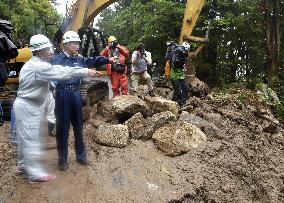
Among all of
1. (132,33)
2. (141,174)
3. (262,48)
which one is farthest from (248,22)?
(141,174)

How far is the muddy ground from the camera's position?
16.6 ft

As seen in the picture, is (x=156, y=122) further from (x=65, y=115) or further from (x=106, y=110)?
(x=65, y=115)

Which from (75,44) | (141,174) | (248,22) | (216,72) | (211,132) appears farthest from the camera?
(216,72)

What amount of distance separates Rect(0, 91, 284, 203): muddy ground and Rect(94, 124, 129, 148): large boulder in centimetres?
9

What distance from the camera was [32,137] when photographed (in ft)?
16.1

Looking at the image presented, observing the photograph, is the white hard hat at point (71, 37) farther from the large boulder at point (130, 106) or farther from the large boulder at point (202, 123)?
the large boulder at point (202, 123)

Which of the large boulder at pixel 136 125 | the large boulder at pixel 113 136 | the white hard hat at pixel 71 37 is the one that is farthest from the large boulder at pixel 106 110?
the white hard hat at pixel 71 37

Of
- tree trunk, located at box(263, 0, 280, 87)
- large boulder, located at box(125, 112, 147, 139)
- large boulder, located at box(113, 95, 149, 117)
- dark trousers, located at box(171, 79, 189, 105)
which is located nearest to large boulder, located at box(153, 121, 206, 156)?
large boulder, located at box(125, 112, 147, 139)

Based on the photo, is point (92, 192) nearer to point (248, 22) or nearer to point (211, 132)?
point (211, 132)

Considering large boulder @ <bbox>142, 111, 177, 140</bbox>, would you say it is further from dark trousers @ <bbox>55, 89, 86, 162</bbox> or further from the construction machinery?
the construction machinery

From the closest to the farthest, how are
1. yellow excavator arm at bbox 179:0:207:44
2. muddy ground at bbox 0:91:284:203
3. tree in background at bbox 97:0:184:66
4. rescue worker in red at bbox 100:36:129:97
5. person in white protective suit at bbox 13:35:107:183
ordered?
person in white protective suit at bbox 13:35:107:183 < muddy ground at bbox 0:91:284:203 < rescue worker in red at bbox 100:36:129:97 < yellow excavator arm at bbox 179:0:207:44 < tree in background at bbox 97:0:184:66

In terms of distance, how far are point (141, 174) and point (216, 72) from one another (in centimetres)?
1173

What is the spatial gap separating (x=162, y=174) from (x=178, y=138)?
37.3 inches

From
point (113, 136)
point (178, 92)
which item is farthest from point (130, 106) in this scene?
point (178, 92)
